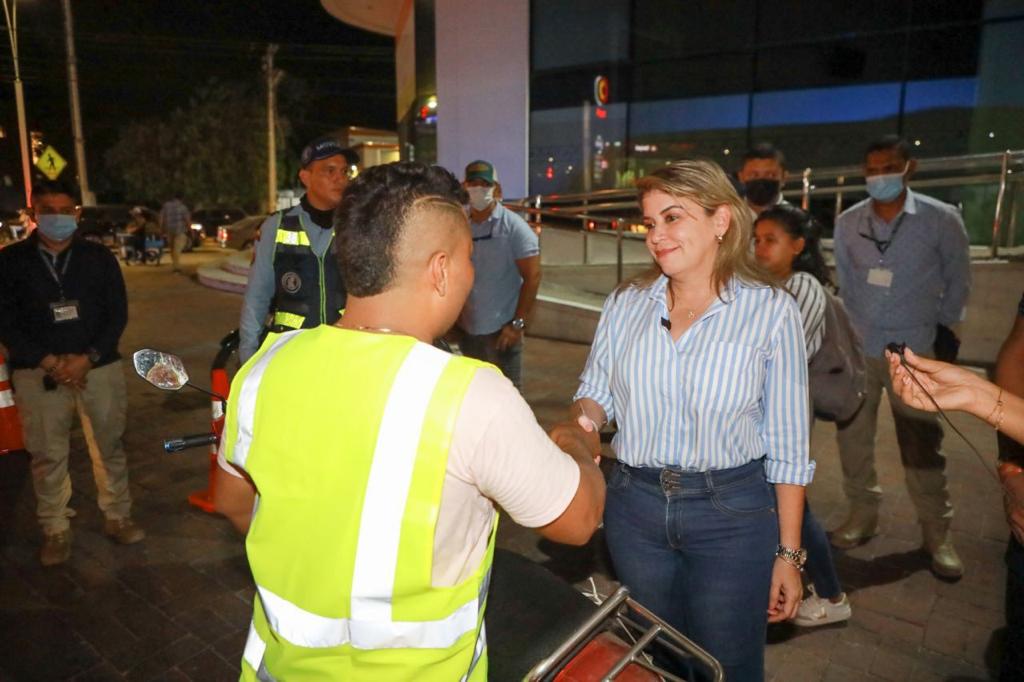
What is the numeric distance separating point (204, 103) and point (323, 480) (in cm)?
4091

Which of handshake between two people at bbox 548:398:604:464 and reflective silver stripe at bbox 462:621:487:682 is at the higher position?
handshake between two people at bbox 548:398:604:464

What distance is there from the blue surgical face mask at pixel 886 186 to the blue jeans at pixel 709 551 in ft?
8.90

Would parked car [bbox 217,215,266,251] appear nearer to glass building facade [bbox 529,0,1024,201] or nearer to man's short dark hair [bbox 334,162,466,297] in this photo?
glass building facade [bbox 529,0,1024,201]

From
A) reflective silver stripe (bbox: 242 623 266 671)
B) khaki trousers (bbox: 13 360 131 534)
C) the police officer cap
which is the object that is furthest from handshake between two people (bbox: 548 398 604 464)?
khaki trousers (bbox: 13 360 131 534)

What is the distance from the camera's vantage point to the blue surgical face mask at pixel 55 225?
4.12 metres

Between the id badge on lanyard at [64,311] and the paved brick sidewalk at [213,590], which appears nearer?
the paved brick sidewalk at [213,590]

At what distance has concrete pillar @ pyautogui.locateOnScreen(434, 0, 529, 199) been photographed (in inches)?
596

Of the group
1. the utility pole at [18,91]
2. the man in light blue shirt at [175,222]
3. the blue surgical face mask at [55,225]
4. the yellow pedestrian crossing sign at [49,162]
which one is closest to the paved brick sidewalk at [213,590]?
the blue surgical face mask at [55,225]

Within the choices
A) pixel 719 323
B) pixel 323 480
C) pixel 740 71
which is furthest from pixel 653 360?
pixel 740 71

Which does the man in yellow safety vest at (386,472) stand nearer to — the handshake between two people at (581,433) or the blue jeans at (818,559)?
the handshake between two people at (581,433)

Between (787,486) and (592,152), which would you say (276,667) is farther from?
(592,152)

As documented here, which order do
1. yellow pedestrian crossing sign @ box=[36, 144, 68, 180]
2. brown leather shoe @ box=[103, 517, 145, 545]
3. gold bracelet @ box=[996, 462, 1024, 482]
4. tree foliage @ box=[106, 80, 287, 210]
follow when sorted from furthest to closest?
1. tree foliage @ box=[106, 80, 287, 210]
2. yellow pedestrian crossing sign @ box=[36, 144, 68, 180]
3. brown leather shoe @ box=[103, 517, 145, 545]
4. gold bracelet @ box=[996, 462, 1024, 482]

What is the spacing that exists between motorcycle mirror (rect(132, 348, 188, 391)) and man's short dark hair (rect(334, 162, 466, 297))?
3.32 feet

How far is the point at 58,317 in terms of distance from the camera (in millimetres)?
4148
